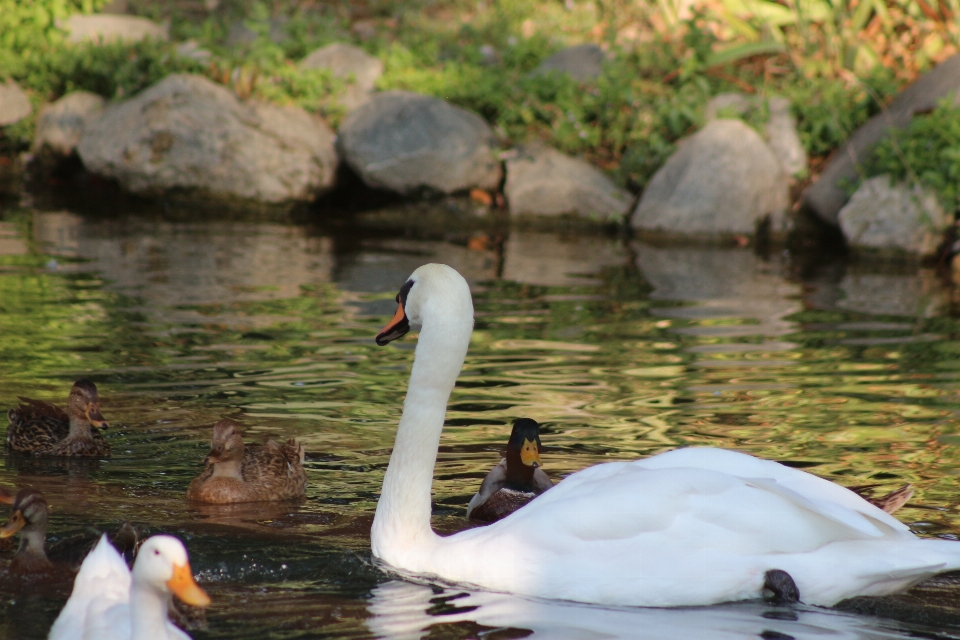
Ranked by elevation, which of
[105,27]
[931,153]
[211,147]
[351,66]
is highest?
[105,27]

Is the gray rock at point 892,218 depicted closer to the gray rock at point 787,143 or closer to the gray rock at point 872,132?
the gray rock at point 872,132

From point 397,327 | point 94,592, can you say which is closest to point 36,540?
point 94,592

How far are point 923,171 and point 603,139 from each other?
379 cm

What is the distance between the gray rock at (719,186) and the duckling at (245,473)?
30.9 ft

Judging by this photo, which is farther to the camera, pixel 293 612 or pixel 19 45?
pixel 19 45

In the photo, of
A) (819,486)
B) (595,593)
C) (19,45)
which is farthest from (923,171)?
(19,45)

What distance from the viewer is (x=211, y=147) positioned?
601 inches

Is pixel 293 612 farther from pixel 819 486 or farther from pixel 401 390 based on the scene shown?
pixel 401 390

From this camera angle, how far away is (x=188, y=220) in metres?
15.0

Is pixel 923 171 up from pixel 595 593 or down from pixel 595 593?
up

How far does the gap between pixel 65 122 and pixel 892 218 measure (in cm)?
1016

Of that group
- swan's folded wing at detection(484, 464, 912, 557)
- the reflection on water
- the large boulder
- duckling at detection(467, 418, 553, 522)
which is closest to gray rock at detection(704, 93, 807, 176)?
the large boulder

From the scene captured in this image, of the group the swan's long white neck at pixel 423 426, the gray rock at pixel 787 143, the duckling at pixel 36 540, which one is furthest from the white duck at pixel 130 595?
the gray rock at pixel 787 143

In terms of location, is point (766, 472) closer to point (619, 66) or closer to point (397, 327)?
point (397, 327)
